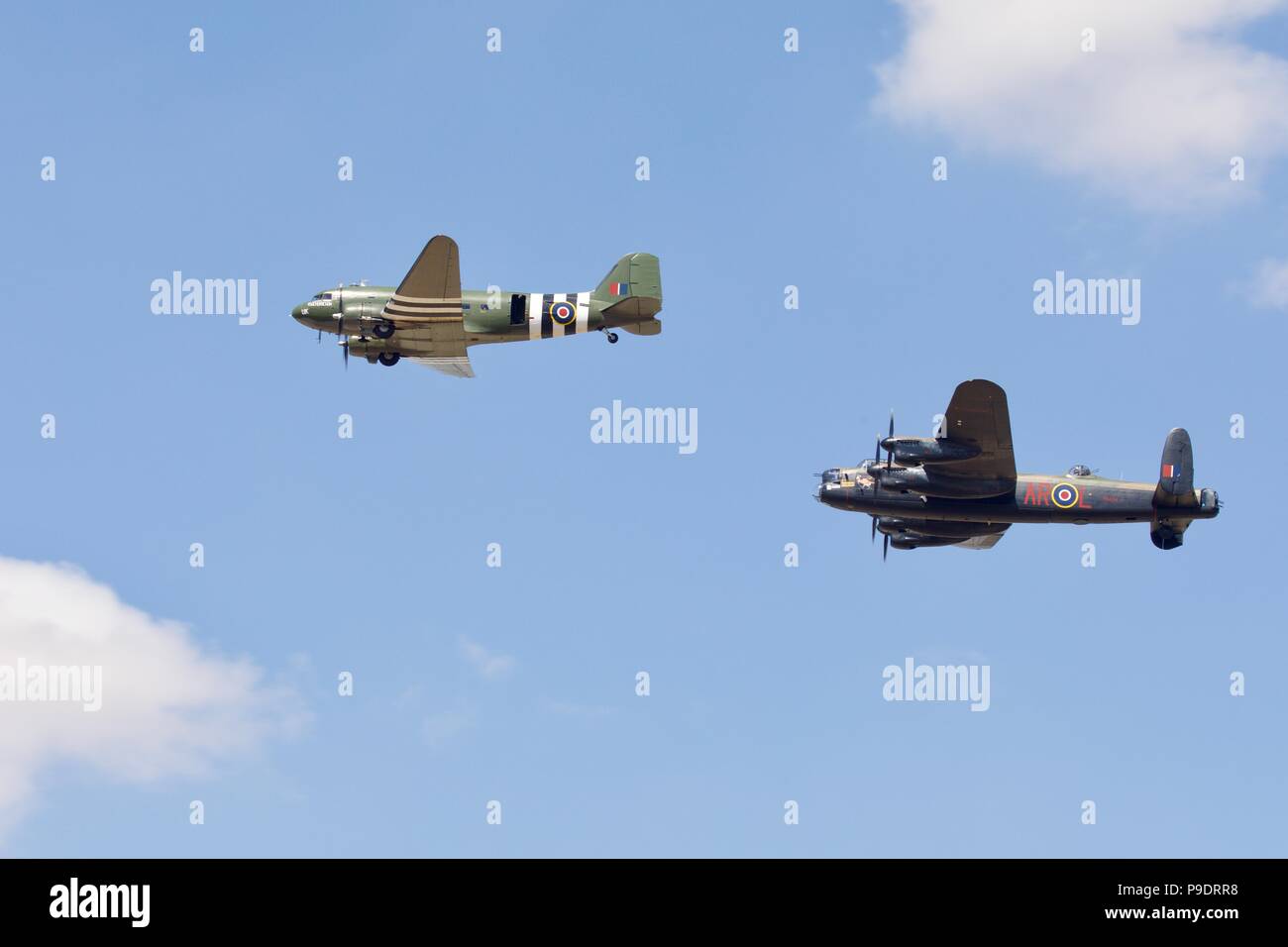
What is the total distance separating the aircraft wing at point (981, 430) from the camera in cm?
7631

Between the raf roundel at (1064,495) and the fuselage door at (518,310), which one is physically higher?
the fuselage door at (518,310)

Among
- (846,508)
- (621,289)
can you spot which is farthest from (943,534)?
(621,289)

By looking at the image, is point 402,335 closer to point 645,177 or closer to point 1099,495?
point 645,177

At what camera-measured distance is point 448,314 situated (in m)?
78.6

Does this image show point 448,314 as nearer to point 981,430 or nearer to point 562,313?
point 562,313

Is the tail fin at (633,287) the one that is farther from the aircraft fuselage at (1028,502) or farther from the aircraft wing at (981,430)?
the aircraft wing at (981,430)

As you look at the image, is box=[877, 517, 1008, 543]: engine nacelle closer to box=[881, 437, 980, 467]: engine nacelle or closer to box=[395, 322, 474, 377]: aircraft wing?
box=[881, 437, 980, 467]: engine nacelle

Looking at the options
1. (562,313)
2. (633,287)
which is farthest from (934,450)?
(562,313)

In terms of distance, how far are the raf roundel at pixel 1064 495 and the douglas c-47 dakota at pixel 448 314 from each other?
767 inches

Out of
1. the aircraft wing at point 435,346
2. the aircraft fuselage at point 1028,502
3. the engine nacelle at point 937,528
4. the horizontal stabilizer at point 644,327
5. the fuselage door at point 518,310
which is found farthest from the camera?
the engine nacelle at point 937,528

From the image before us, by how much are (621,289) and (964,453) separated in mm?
17728

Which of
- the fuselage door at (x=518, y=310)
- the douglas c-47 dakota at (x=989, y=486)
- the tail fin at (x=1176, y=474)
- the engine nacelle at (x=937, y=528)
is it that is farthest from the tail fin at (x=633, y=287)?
the tail fin at (x=1176, y=474)

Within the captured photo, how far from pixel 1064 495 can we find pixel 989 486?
3.38 metres
